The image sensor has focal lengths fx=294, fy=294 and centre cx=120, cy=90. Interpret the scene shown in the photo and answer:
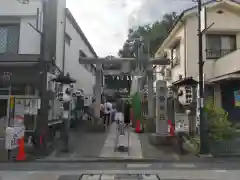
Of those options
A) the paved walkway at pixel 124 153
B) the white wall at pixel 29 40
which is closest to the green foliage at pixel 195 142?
the paved walkway at pixel 124 153

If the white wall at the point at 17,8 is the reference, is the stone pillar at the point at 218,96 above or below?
below

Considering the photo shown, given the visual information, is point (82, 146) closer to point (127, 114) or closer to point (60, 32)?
point (60, 32)

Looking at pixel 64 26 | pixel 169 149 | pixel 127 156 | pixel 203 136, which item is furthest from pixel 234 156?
pixel 64 26

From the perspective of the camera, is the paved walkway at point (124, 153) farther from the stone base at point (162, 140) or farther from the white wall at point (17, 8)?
the white wall at point (17, 8)

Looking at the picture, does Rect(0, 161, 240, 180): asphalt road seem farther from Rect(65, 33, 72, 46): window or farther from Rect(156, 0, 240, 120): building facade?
Rect(65, 33, 72, 46): window

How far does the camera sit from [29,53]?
1516cm

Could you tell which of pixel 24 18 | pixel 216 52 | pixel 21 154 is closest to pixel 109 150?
pixel 21 154

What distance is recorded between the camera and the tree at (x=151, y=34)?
141 ft

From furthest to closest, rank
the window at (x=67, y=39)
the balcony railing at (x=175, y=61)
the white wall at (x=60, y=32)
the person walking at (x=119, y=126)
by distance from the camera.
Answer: the balcony railing at (x=175, y=61) < the window at (x=67, y=39) < the white wall at (x=60, y=32) < the person walking at (x=119, y=126)

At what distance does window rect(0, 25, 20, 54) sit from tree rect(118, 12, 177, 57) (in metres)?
24.3

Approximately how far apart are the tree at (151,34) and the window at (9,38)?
2434cm

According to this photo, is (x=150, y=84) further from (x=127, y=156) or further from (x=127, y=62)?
(x=127, y=156)

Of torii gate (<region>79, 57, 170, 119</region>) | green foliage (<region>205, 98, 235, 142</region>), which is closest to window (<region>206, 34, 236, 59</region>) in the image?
torii gate (<region>79, 57, 170, 119</region>)

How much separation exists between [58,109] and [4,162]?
5824mm
